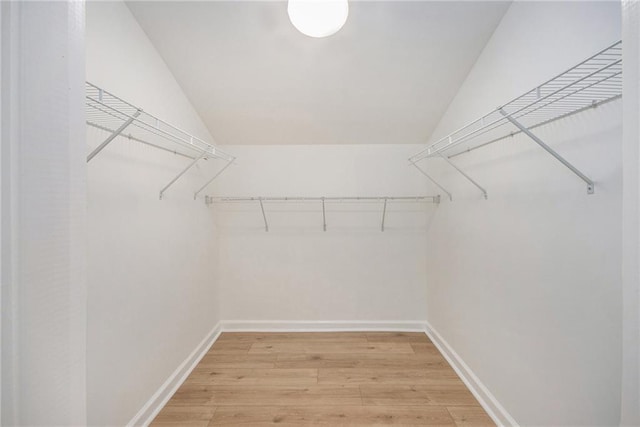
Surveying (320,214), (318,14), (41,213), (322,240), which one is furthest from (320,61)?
(41,213)

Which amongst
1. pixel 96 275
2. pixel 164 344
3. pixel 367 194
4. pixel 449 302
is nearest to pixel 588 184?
pixel 449 302

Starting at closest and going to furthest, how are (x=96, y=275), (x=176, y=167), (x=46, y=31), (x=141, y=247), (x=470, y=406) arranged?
1. (x=46, y=31)
2. (x=96, y=275)
3. (x=141, y=247)
4. (x=470, y=406)
5. (x=176, y=167)

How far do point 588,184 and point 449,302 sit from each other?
1.33m

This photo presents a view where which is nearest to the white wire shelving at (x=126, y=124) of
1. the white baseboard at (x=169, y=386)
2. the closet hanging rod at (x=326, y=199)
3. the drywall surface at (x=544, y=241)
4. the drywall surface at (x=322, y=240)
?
the closet hanging rod at (x=326, y=199)

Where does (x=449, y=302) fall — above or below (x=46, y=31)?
below

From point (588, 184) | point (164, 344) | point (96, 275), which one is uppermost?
point (588, 184)

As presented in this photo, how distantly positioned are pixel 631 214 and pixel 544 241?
84 cm

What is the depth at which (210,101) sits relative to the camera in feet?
6.39

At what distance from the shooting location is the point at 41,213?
421mm

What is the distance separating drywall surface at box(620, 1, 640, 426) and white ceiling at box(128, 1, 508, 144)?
1274mm

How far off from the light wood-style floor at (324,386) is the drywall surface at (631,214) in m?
1.29

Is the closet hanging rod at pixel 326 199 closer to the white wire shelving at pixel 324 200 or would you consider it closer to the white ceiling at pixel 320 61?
the white wire shelving at pixel 324 200

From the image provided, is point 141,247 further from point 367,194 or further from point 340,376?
point 367,194

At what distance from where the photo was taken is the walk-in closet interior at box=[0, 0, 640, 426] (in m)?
0.43
